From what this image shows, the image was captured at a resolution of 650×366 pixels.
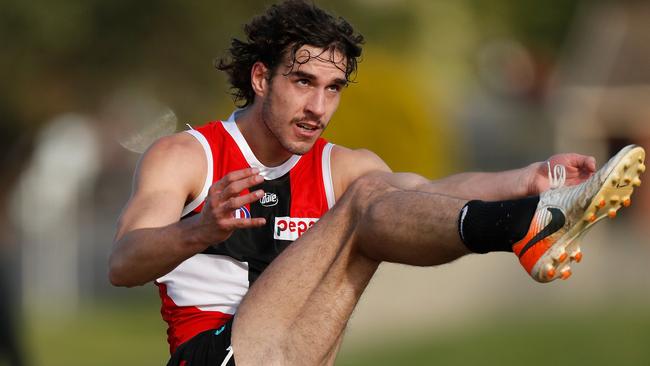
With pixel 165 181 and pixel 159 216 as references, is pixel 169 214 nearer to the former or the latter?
pixel 159 216

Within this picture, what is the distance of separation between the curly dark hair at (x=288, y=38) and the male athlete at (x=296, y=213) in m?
0.01

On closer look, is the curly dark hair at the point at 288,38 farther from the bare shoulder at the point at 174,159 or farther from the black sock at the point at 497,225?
the black sock at the point at 497,225

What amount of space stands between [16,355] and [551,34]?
35.3m

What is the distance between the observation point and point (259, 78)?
786 centimetres

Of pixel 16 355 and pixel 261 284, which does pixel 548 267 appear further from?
pixel 16 355

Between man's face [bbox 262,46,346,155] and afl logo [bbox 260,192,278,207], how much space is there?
1.02 ft

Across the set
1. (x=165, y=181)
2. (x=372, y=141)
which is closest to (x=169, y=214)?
(x=165, y=181)

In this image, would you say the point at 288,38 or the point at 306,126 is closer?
the point at 306,126

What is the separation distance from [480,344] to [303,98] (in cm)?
1004

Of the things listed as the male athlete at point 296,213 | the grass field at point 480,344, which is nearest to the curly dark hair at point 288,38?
the male athlete at point 296,213

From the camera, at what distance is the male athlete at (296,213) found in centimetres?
614

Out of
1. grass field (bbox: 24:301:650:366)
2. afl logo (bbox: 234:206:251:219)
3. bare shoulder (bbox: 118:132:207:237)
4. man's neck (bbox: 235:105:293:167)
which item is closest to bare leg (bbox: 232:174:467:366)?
afl logo (bbox: 234:206:251:219)

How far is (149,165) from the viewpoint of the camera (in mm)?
7191

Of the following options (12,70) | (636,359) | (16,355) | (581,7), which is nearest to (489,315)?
(636,359)
